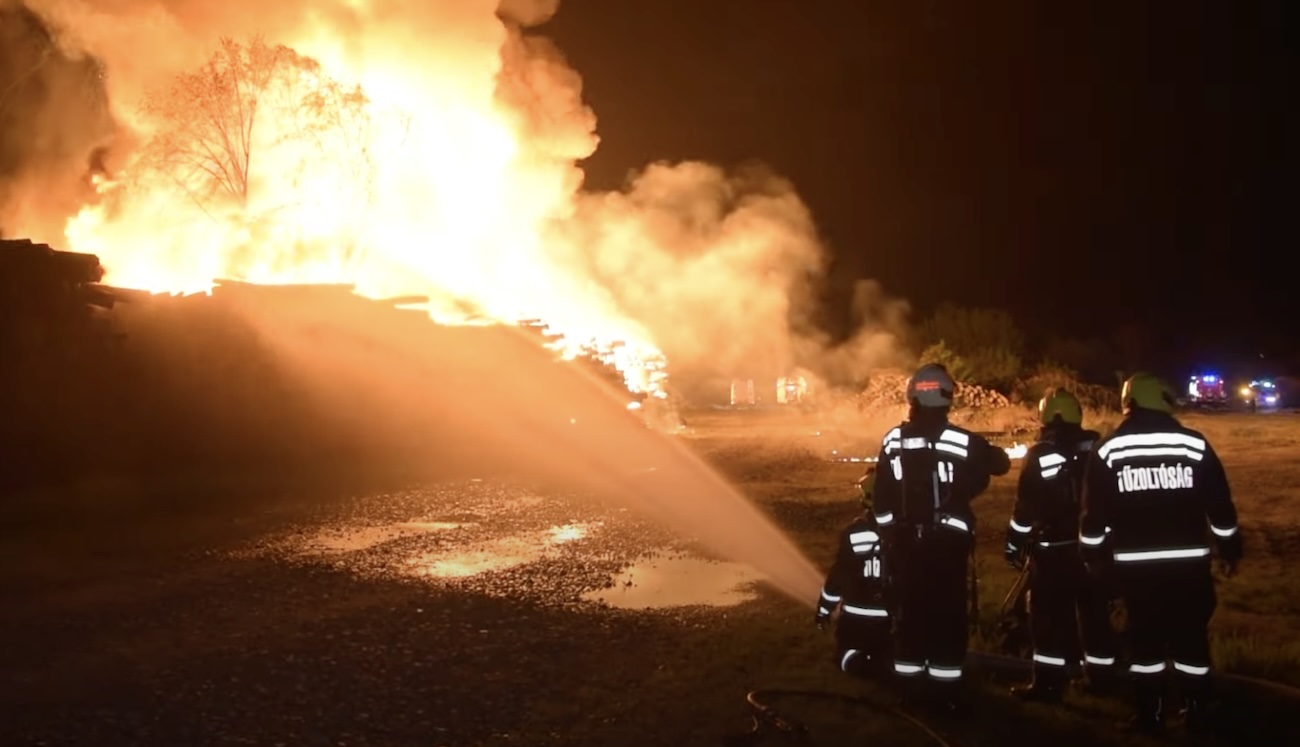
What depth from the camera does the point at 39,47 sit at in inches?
1126

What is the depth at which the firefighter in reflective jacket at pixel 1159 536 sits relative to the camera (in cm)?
550

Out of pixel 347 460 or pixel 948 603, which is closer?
pixel 948 603

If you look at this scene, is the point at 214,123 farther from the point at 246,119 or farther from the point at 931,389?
the point at 931,389

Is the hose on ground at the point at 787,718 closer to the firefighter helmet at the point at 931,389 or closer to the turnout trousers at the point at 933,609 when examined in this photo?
the turnout trousers at the point at 933,609

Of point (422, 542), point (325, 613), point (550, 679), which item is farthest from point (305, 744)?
point (422, 542)

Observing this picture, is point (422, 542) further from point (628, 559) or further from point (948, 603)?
point (948, 603)

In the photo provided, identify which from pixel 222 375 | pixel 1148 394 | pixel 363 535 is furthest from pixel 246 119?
pixel 1148 394

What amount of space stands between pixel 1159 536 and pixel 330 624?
6.11 m

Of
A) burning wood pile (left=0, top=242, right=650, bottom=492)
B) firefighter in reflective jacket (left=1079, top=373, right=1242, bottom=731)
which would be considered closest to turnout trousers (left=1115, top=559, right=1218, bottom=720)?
firefighter in reflective jacket (left=1079, top=373, right=1242, bottom=731)

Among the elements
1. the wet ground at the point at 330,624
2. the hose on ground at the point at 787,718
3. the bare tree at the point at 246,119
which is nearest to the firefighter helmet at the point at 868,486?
the hose on ground at the point at 787,718

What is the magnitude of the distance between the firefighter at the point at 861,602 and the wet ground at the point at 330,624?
1.34 meters

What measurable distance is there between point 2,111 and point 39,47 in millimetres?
2091

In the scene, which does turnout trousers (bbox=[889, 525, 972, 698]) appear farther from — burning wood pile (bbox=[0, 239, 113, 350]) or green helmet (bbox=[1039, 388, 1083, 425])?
burning wood pile (bbox=[0, 239, 113, 350])

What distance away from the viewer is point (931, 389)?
19.6 feet
